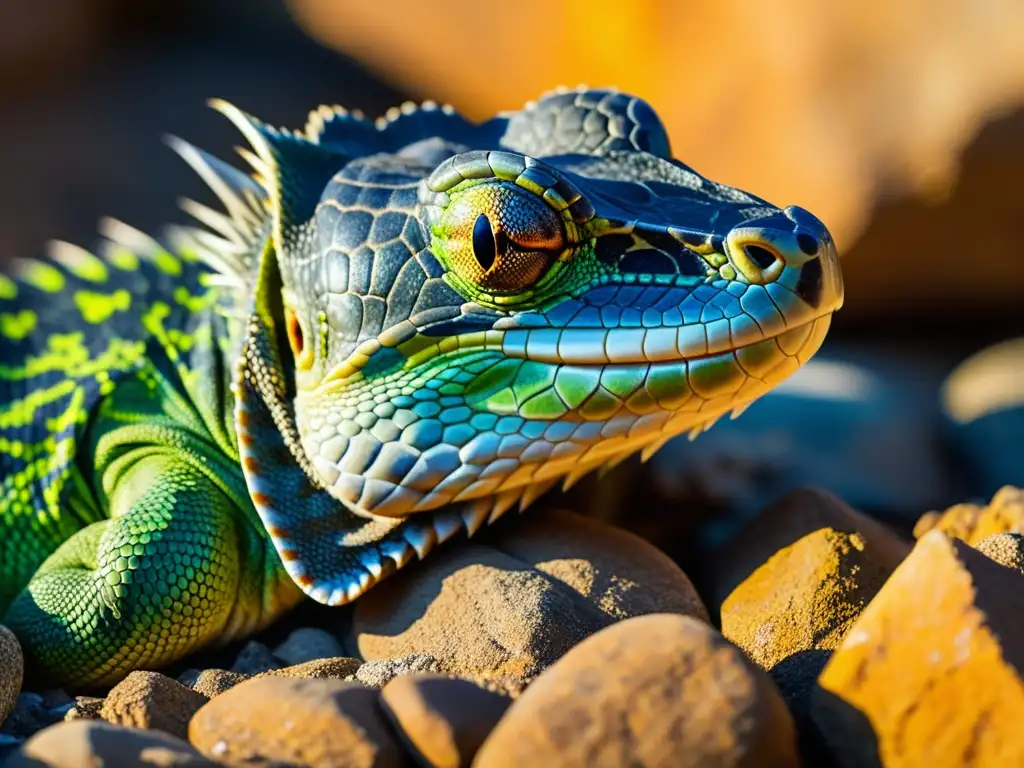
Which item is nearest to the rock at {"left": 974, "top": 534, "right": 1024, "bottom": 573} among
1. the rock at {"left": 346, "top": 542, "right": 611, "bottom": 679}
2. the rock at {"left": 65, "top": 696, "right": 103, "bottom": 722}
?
the rock at {"left": 346, "top": 542, "right": 611, "bottom": 679}

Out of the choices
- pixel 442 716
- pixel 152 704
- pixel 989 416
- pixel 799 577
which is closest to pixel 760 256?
pixel 799 577

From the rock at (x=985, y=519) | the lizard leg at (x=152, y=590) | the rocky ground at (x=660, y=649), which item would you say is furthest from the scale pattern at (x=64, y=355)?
the rock at (x=985, y=519)

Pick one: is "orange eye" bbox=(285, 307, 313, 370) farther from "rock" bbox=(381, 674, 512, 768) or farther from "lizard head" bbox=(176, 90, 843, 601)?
"rock" bbox=(381, 674, 512, 768)

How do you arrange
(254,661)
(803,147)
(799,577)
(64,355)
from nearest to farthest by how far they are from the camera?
(799,577)
(254,661)
(64,355)
(803,147)

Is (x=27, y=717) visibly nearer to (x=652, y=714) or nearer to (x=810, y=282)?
(x=652, y=714)

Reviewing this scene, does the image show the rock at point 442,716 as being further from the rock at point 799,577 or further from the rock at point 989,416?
the rock at point 989,416
